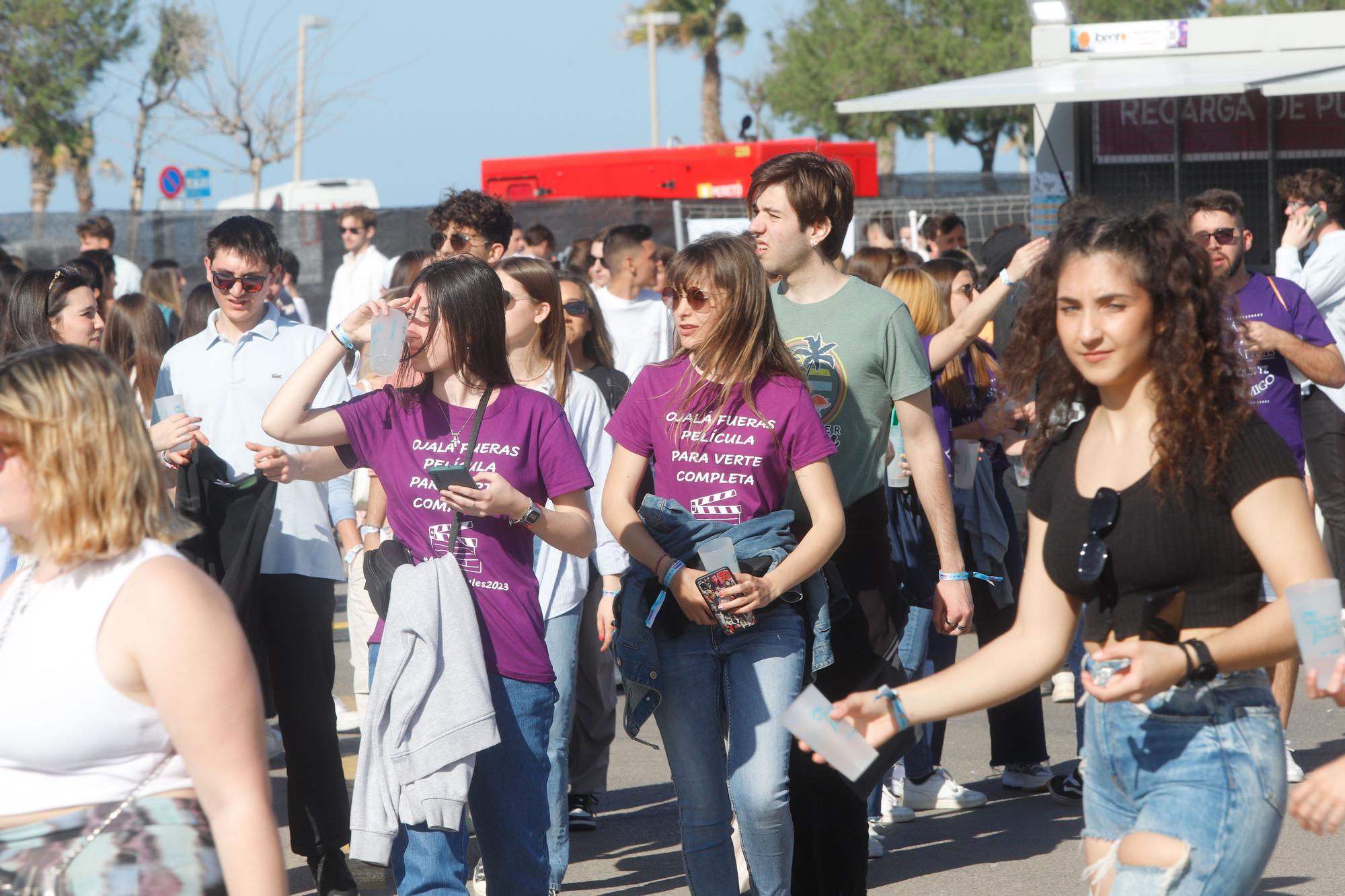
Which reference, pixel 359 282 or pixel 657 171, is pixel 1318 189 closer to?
pixel 359 282

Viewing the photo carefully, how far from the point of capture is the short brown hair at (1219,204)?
A: 223 inches

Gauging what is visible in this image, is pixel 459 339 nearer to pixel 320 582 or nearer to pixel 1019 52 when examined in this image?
pixel 320 582

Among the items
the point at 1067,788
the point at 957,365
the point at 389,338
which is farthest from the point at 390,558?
the point at 1067,788

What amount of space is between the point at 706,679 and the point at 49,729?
1.94 metres

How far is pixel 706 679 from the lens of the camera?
3932 millimetres

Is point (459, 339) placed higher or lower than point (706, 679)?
higher

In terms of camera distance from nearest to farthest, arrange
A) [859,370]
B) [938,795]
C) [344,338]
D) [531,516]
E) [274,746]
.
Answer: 1. [531,516]
2. [344,338]
3. [859,370]
4. [938,795]
5. [274,746]

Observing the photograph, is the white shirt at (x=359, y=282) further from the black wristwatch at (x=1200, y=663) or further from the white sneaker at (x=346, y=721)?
the black wristwatch at (x=1200, y=663)

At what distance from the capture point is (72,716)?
7.55ft

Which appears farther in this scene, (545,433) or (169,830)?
(545,433)

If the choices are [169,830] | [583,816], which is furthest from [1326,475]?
[169,830]

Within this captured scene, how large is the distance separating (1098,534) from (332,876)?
313 cm

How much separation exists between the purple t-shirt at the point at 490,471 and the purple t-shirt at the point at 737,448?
26 cm

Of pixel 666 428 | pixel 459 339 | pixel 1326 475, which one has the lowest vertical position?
pixel 1326 475
